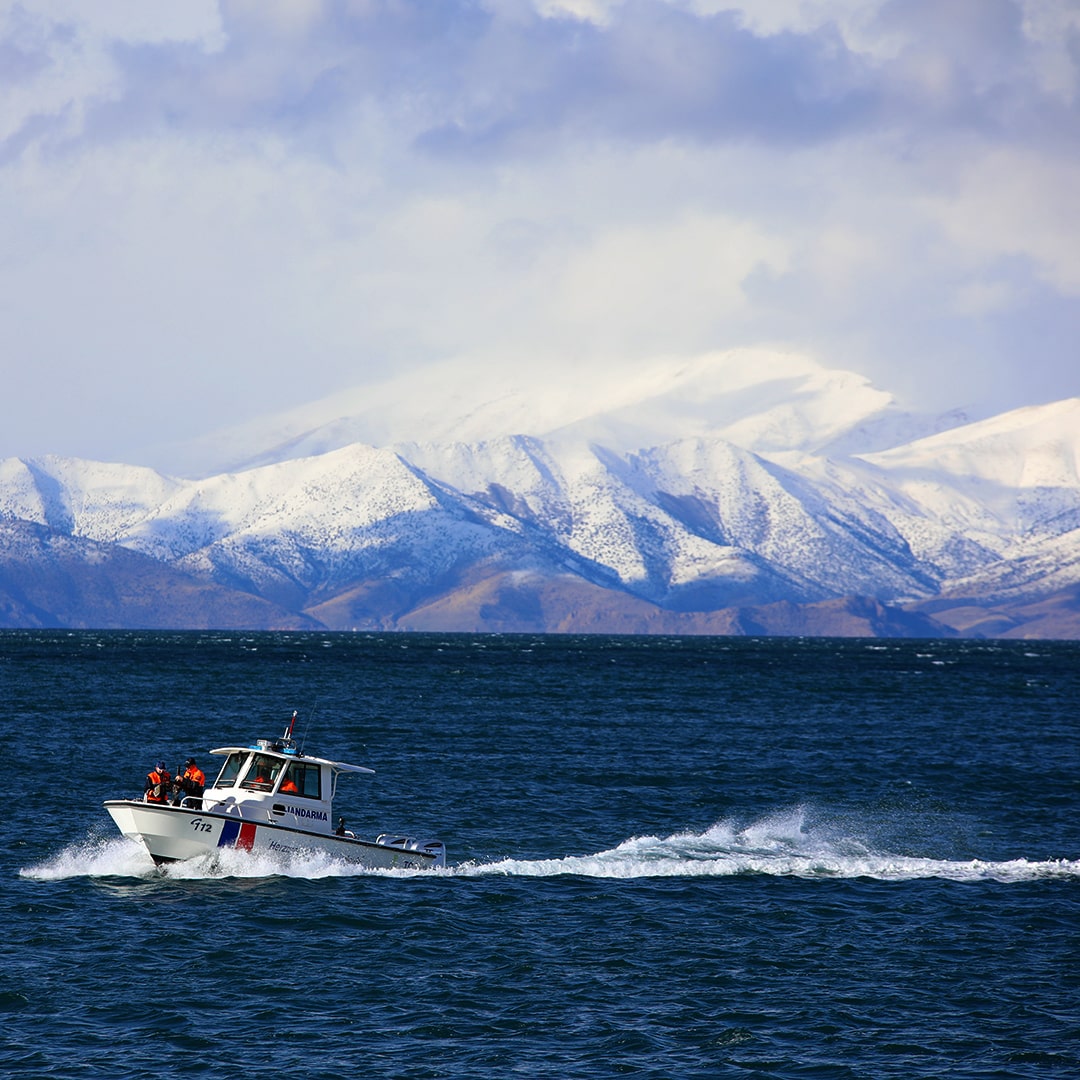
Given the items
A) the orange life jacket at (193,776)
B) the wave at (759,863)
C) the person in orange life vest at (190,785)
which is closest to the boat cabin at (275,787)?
the person in orange life vest at (190,785)

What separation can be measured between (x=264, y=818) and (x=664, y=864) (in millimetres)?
14381

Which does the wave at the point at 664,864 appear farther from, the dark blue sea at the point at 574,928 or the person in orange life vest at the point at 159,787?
the person in orange life vest at the point at 159,787

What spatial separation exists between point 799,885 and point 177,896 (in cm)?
2075

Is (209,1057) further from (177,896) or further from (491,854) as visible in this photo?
(491,854)

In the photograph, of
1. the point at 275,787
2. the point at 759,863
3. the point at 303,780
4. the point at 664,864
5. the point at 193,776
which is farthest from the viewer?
the point at 759,863

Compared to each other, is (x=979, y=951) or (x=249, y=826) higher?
(x=249, y=826)

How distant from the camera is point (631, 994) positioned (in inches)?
1500

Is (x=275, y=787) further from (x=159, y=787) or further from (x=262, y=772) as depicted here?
(x=159, y=787)

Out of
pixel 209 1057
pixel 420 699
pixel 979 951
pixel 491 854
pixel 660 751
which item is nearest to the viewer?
pixel 209 1057

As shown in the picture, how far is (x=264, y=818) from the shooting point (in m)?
51.2

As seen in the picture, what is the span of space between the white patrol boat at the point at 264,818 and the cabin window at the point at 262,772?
0.03m

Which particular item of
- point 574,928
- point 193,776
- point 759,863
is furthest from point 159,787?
point 759,863

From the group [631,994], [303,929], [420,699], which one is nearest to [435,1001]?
[631,994]

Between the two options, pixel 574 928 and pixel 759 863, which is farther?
pixel 759 863
